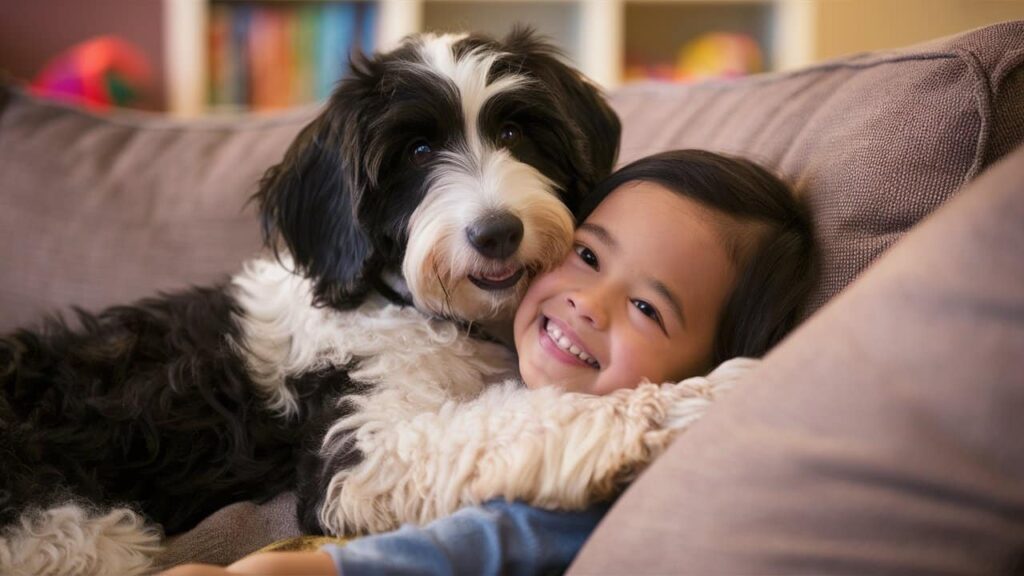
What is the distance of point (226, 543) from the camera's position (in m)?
1.60

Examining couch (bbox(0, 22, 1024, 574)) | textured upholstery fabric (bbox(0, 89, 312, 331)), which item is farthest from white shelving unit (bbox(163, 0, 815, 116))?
textured upholstery fabric (bbox(0, 89, 312, 331))

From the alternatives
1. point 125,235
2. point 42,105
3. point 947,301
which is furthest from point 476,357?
point 42,105

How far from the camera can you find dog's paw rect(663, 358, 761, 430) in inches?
52.0

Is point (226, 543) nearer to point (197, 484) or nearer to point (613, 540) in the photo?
point (197, 484)

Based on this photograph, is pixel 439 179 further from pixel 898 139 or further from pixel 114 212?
pixel 114 212

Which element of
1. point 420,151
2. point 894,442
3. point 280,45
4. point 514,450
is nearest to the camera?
point 894,442

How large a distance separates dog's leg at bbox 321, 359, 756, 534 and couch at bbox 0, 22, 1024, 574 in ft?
0.45

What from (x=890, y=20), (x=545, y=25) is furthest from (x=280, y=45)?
(x=890, y=20)

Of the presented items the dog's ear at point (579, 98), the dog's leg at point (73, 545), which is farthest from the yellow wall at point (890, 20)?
the dog's leg at point (73, 545)

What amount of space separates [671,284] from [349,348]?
64 centimetres

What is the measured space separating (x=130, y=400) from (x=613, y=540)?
1068 millimetres

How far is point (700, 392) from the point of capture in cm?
135

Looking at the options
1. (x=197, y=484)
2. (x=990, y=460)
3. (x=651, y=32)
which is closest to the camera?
(x=990, y=460)

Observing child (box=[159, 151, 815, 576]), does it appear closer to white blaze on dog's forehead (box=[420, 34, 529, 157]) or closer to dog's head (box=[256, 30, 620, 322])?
dog's head (box=[256, 30, 620, 322])
